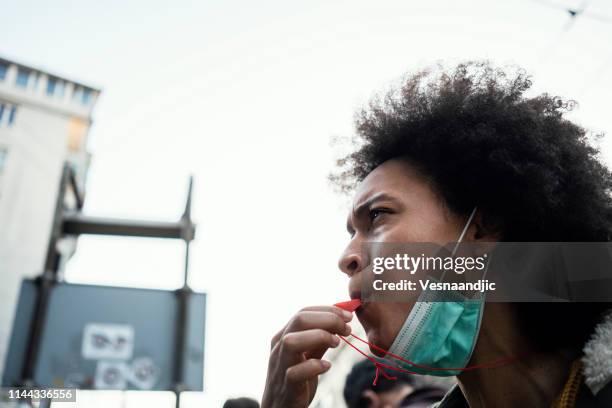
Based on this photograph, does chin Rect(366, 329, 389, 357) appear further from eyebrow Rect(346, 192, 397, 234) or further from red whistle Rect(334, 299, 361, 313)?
eyebrow Rect(346, 192, 397, 234)

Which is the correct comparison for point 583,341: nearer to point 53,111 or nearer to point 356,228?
point 356,228

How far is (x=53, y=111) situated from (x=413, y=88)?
26.7 m

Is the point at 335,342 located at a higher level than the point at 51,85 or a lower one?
lower

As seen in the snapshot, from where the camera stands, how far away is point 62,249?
4.62 m

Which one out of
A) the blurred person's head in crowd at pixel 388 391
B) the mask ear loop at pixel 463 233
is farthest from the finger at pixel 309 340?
the blurred person's head in crowd at pixel 388 391

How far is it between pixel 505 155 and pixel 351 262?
2.20ft

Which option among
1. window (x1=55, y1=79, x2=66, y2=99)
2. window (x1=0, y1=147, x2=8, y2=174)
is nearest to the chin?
window (x1=55, y1=79, x2=66, y2=99)

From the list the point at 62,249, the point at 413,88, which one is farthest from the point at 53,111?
the point at 413,88

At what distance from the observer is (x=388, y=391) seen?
12.4 ft

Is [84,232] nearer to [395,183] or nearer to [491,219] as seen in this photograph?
[395,183]

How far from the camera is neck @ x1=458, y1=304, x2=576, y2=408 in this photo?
150cm

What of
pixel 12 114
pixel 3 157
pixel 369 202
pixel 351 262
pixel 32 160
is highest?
pixel 12 114

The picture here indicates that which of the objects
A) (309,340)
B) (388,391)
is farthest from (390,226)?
(388,391)

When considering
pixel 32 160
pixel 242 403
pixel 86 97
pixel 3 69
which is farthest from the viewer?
pixel 32 160
